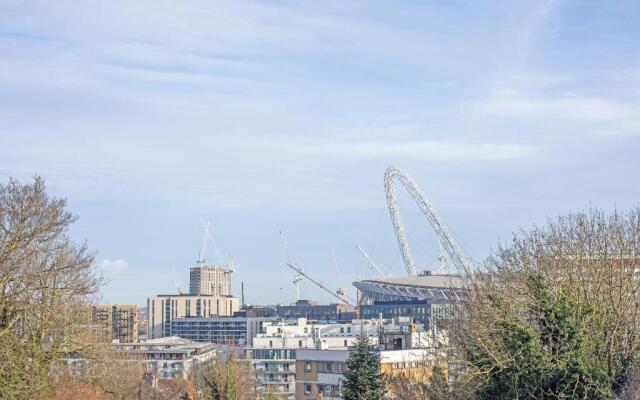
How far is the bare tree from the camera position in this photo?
33.2 m

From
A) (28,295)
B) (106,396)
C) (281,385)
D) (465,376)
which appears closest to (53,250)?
(28,295)

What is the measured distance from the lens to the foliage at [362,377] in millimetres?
44594

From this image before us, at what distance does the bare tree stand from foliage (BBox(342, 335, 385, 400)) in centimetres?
1279

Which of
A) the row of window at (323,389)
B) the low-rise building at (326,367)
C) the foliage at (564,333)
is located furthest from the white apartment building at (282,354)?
the foliage at (564,333)

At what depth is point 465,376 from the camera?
3391 centimetres

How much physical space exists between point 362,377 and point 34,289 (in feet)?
52.7

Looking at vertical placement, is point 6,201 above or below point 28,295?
above

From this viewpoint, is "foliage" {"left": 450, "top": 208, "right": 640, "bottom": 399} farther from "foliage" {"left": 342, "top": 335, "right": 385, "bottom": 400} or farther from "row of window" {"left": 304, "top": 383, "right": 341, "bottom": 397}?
"row of window" {"left": 304, "top": 383, "right": 341, "bottom": 397}

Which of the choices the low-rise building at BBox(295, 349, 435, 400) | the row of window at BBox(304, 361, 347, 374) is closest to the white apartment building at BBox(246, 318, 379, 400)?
the low-rise building at BBox(295, 349, 435, 400)

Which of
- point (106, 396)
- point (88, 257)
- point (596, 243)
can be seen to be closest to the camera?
point (88, 257)

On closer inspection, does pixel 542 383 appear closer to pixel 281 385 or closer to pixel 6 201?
pixel 6 201

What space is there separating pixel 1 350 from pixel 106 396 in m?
12.3

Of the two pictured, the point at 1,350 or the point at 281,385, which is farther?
the point at 281,385

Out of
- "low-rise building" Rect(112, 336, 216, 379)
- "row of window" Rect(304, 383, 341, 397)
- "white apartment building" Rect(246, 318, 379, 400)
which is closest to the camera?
"row of window" Rect(304, 383, 341, 397)
